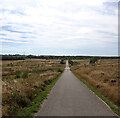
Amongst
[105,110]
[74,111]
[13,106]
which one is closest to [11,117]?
[13,106]

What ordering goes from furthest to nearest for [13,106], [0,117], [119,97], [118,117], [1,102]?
[119,97]
[1,102]
[13,106]
[118,117]
[0,117]

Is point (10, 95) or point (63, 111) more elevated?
point (10, 95)

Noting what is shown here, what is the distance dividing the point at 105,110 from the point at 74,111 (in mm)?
1540

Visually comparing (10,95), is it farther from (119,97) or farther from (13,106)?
(119,97)

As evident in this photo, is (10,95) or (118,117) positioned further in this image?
(10,95)

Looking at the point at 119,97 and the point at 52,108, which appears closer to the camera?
the point at 52,108

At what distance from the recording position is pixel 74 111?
7.24m

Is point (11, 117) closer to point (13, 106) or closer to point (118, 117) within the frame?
point (13, 106)

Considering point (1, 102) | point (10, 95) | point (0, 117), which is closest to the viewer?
point (0, 117)

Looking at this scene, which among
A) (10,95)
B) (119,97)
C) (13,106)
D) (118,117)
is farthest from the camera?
(119,97)

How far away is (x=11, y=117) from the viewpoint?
20.3ft

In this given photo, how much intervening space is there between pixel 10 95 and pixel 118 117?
17.2ft

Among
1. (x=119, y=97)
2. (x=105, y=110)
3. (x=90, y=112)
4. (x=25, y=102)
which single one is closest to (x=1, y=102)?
(x=25, y=102)

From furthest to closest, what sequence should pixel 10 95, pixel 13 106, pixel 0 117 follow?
pixel 10 95 < pixel 13 106 < pixel 0 117
